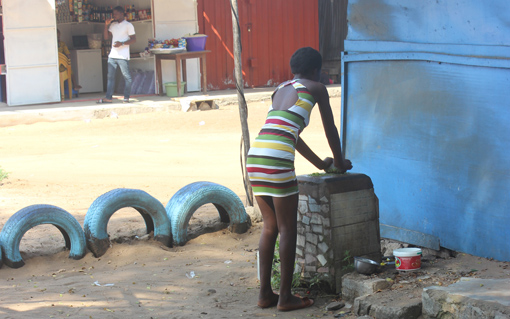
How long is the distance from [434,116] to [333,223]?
126 cm

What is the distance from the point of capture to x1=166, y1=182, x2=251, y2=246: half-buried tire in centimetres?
616

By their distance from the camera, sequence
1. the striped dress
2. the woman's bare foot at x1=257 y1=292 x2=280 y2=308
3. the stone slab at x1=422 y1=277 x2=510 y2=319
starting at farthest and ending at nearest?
the woman's bare foot at x1=257 y1=292 x2=280 y2=308 < the striped dress < the stone slab at x1=422 y1=277 x2=510 y2=319

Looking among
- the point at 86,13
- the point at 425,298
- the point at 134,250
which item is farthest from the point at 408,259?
the point at 86,13

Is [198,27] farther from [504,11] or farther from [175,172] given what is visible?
[504,11]

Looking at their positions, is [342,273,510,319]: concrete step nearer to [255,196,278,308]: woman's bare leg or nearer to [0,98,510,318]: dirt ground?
[0,98,510,318]: dirt ground

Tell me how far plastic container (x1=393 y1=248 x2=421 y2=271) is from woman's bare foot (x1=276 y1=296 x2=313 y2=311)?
0.73m

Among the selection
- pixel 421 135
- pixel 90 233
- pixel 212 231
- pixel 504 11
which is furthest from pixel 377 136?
pixel 90 233

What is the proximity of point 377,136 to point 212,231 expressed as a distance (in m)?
2.11

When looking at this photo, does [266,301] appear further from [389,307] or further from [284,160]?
[284,160]

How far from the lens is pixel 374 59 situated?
545cm

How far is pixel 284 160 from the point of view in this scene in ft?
13.4

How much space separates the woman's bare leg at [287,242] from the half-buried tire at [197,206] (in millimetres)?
2091

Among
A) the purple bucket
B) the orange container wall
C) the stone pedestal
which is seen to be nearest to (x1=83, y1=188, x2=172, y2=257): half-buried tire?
the stone pedestal

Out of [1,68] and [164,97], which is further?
[164,97]
